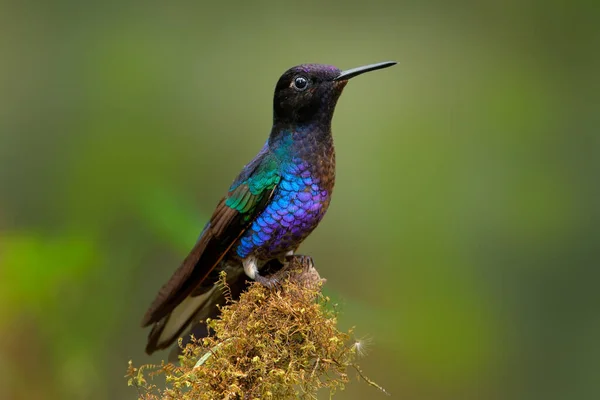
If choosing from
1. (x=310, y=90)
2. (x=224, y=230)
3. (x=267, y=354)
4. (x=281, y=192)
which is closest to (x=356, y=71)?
(x=310, y=90)

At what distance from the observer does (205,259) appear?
1.48m

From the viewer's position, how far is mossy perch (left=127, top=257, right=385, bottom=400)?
3.91 feet

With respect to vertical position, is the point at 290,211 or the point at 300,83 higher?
the point at 300,83

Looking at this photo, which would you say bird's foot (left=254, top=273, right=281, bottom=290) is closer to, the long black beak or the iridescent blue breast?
the iridescent blue breast

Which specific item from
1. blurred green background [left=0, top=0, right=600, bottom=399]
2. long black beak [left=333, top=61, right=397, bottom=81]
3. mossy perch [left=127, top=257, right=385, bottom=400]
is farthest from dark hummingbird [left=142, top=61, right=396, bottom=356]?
blurred green background [left=0, top=0, right=600, bottom=399]

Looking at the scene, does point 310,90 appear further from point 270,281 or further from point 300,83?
point 270,281

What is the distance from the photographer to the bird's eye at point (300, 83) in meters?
1.47

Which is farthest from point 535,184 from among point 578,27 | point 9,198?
point 9,198

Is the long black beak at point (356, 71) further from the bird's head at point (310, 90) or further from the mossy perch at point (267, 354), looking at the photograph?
the mossy perch at point (267, 354)

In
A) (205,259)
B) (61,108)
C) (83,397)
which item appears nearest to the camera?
(205,259)

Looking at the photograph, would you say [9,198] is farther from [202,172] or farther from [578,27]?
[578,27]

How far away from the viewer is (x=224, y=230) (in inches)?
58.2

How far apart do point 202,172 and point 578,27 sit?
1.73m

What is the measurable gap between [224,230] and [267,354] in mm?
377
